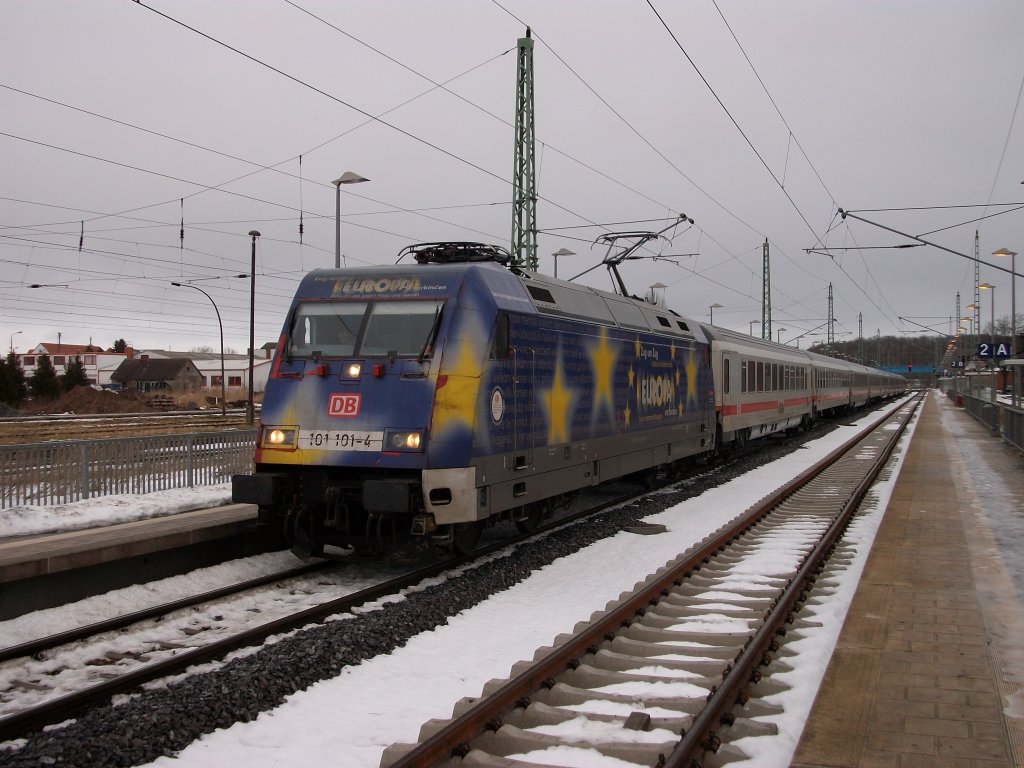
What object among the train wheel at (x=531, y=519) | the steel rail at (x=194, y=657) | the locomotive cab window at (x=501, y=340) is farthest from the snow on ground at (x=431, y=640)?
the locomotive cab window at (x=501, y=340)

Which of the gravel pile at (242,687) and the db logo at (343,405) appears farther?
the db logo at (343,405)

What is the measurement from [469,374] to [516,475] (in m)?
1.55

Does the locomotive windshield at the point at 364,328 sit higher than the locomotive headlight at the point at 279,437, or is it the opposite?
the locomotive windshield at the point at 364,328

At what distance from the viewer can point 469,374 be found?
350 inches

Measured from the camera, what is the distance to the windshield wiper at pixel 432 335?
29.3 feet

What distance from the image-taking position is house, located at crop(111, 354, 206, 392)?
9088 cm

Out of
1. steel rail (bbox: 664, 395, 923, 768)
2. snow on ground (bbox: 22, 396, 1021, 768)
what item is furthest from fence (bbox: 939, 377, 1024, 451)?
steel rail (bbox: 664, 395, 923, 768)

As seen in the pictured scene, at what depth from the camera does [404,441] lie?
8.68 m

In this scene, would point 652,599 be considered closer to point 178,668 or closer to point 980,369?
point 178,668

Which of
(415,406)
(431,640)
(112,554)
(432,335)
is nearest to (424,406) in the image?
(415,406)

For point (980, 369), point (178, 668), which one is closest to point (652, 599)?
point (178, 668)

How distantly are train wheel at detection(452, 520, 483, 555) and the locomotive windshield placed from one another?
1951 millimetres

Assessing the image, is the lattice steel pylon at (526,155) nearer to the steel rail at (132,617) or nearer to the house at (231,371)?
the steel rail at (132,617)

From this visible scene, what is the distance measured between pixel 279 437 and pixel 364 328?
1.50 meters
